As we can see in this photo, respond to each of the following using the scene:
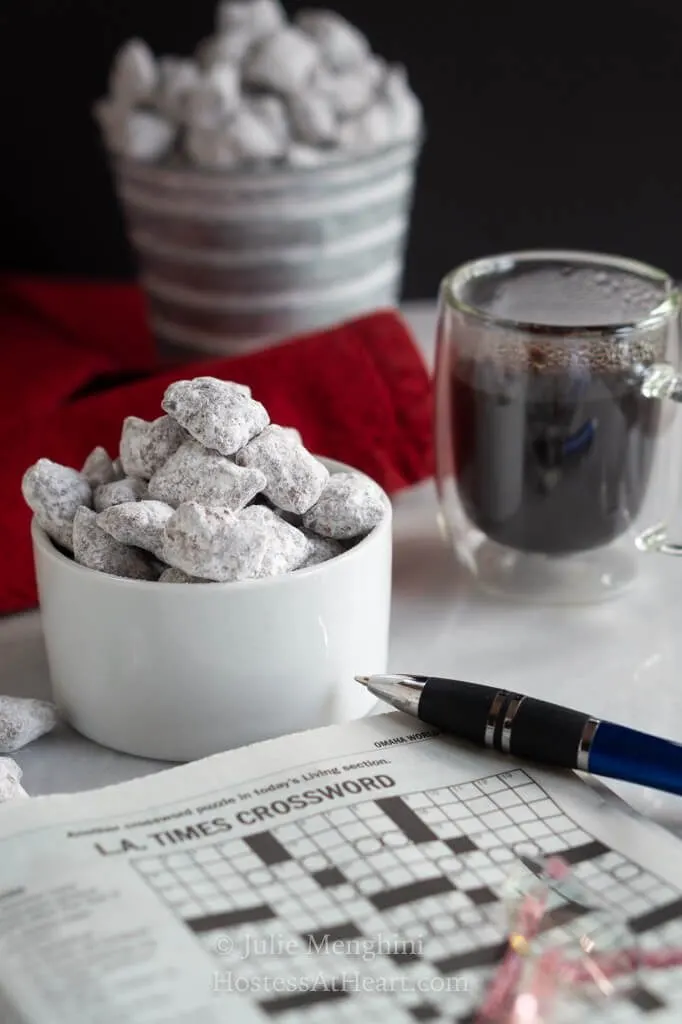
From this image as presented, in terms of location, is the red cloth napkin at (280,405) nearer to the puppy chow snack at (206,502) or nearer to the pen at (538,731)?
the puppy chow snack at (206,502)

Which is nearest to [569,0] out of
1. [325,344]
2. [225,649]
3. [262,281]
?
[262,281]

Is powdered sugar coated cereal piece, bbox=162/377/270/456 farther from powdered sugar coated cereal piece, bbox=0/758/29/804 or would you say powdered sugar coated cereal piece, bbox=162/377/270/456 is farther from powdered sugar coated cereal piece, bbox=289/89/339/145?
powdered sugar coated cereal piece, bbox=289/89/339/145

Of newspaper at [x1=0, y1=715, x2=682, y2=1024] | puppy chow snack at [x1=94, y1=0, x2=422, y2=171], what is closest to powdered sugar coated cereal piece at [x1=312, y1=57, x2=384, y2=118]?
puppy chow snack at [x1=94, y1=0, x2=422, y2=171]

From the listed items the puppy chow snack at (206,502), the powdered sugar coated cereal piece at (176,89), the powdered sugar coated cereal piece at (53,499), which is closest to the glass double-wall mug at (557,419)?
the puppy chow snack at (206,502)

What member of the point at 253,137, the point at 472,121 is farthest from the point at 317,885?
the point at 472,121

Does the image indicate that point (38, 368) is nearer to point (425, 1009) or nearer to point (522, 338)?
point (522, 338)

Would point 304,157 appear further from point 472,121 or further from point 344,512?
point 344,512
